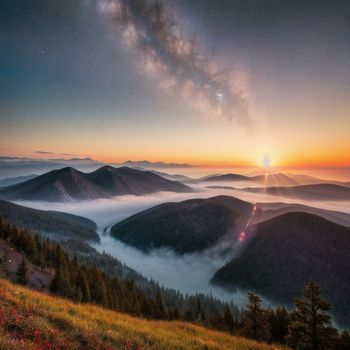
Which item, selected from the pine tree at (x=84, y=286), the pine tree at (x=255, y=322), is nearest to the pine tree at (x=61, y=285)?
the pine tree at (x=84, y=286)

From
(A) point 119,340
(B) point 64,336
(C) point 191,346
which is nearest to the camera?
(B) point 64,336

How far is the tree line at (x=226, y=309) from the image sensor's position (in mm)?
28000

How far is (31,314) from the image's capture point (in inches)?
464

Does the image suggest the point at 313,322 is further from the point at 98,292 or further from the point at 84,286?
the point at 84,286

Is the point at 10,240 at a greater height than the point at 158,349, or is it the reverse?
the point at 158,349

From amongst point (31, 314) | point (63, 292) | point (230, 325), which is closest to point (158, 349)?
point (31, 314)

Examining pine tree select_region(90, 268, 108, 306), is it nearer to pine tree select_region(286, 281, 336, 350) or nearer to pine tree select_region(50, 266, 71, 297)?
pine tree select_region(50, 266, 71, 297)

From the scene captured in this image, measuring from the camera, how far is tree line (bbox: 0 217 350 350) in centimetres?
2800

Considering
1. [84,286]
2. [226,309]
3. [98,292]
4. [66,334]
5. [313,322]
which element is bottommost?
[226,309]

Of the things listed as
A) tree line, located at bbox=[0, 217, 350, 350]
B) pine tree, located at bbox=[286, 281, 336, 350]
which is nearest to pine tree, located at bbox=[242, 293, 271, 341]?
tree line, located at bbox=[0, 217, 350, 350]

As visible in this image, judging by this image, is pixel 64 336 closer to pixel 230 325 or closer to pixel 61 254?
pixel 230 325

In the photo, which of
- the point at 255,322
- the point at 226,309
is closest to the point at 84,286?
the point at 226,309

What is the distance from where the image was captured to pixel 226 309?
6706 cm

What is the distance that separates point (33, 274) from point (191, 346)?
58357 mm
